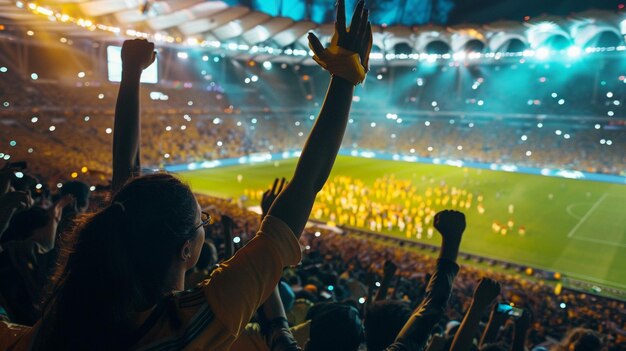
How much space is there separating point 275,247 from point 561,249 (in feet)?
69.6

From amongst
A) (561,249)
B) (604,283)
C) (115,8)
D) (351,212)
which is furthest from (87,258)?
(115,8)

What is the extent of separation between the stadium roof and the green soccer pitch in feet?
34.9

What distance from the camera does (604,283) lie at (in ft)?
53.2

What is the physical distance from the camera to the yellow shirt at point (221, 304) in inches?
59.4

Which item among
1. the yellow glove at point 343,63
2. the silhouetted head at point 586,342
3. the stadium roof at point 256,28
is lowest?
the silhouetted head at point 586,342

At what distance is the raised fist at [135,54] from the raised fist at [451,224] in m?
1.90

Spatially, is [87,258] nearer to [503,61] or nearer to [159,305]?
[159,305]

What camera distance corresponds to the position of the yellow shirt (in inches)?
59.4

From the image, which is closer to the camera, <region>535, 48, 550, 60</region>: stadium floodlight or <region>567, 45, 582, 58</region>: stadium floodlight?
<region>567, 45, 582, 58</region>: stadium floodlight

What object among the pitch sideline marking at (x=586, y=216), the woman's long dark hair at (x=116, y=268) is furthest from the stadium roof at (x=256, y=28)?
the woman's long dark hair at (x=116, y=268)

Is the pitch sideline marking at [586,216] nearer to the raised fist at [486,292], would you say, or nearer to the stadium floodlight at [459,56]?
the stadium floodlight at [459,56]

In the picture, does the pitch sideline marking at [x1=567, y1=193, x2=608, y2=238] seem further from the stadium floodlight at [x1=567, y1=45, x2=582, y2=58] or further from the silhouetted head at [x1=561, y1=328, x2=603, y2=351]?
the silhouetted head at [x1=561, y1=328, x2=603, y2=351]

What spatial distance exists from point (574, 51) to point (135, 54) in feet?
153

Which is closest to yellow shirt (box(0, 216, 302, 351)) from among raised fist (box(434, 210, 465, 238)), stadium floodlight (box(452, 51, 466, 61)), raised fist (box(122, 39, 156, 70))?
raised fist (box(434, 210, 465, 238))
